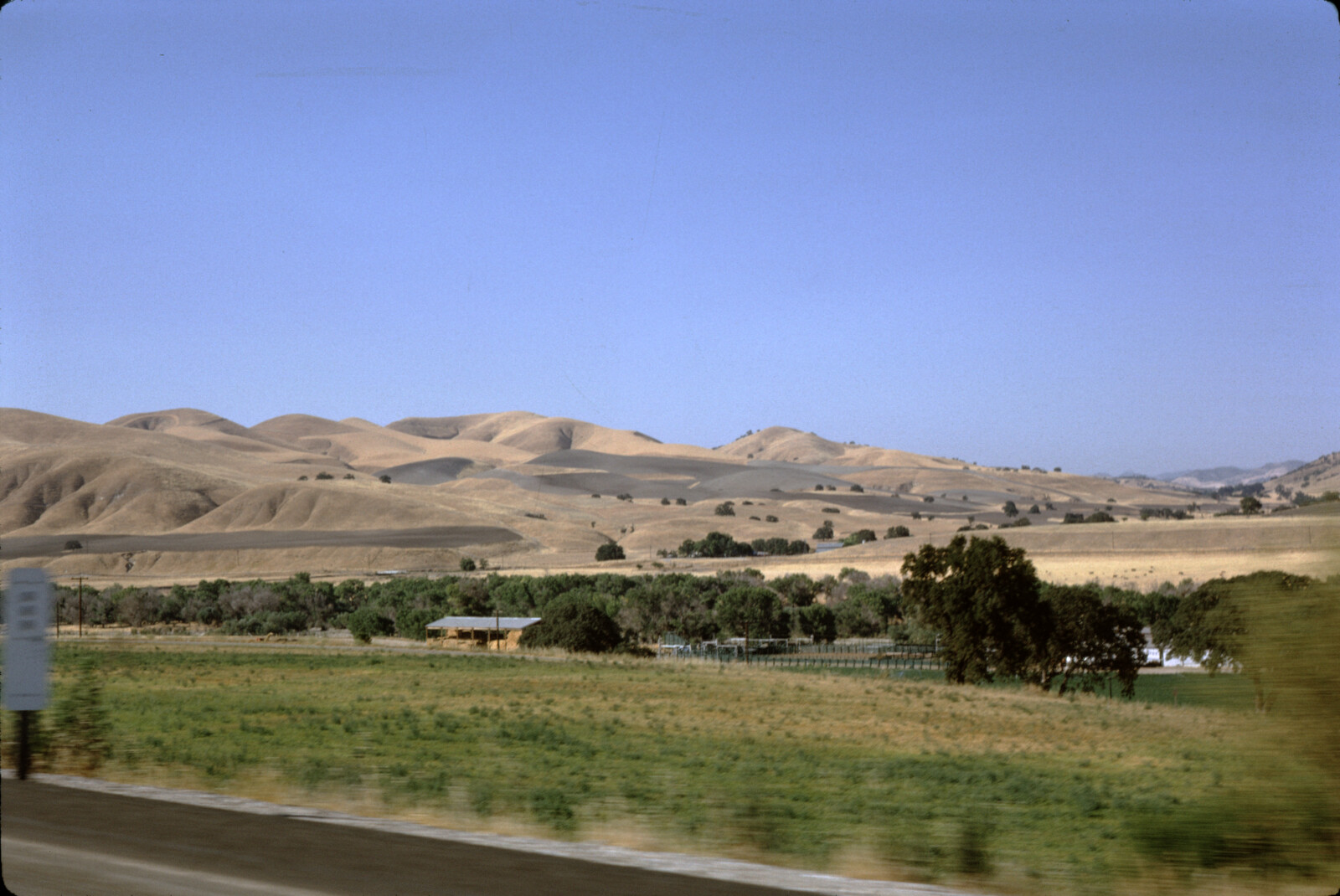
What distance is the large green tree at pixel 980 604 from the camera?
5759cm

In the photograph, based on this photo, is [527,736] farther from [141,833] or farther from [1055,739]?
[141,833]

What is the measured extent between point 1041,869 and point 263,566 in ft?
385

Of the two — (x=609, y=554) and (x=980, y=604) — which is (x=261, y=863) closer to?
(x=980, y=604)

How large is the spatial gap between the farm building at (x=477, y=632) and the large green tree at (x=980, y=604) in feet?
103

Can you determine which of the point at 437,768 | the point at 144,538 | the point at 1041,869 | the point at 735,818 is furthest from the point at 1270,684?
the point at 144,538

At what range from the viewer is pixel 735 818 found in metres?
12.9

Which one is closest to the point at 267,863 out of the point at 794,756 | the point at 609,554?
the point at 794,756

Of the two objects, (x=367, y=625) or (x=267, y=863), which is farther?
(x=367, y=625)

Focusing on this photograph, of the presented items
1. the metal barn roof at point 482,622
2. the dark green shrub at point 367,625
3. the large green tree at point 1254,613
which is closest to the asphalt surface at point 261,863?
the large green tree at point 1254,613

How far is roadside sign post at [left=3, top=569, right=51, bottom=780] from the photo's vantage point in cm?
878

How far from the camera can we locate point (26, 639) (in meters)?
8.88

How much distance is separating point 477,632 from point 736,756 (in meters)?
53.7

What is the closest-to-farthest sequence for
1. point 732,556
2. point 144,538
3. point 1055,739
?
point 1055,739 < point 144,538 < point 732,556

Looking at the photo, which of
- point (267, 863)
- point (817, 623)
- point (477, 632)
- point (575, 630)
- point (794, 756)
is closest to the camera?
point (267, 863)
